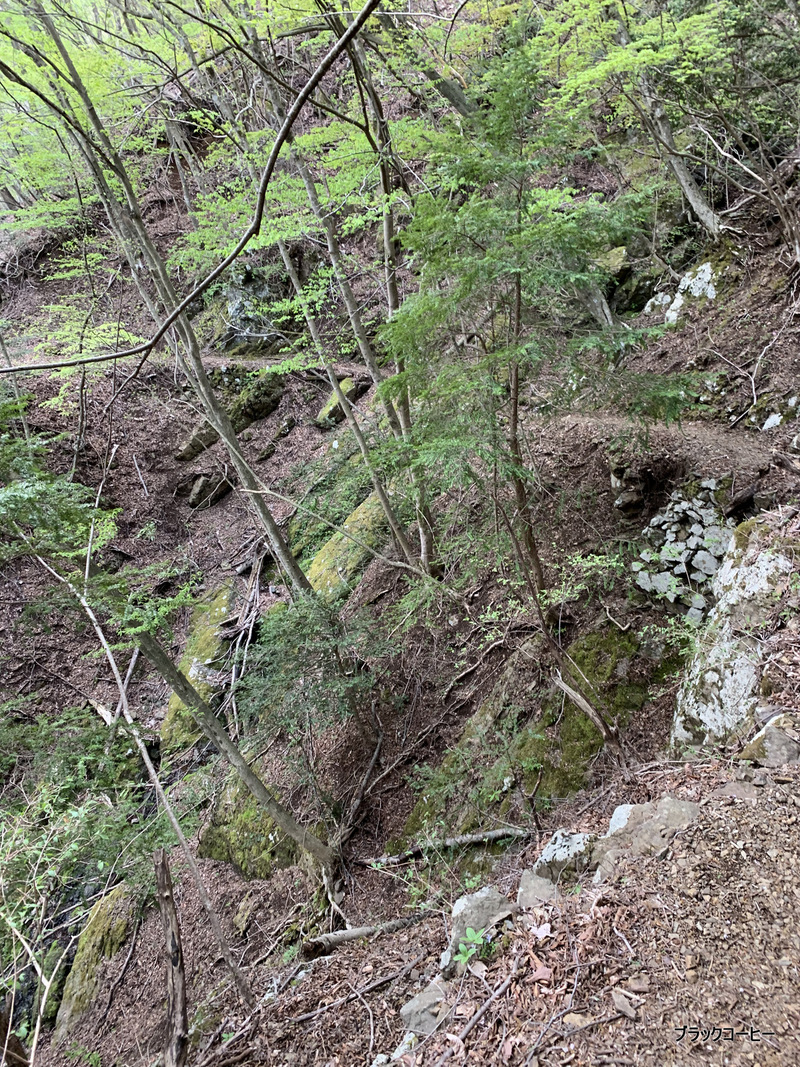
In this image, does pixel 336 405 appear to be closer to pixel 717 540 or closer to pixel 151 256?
pixel 151 256

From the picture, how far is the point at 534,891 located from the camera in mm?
2918

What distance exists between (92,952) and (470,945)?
272 inches

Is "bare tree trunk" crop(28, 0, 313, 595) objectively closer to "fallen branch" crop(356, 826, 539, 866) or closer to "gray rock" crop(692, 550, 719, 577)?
"fallen branch" crop(356, 826, 539, 866)

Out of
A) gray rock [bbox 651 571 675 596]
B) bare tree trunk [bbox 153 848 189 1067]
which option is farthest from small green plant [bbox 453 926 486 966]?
gray rock [bbox 651 571 675 596]

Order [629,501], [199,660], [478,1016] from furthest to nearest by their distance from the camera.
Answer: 1. [199,660]
2. [629,501]
3. [478,1016]

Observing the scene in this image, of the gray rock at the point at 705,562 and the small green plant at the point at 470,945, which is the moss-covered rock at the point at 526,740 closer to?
the gray rock at the point at 705,562

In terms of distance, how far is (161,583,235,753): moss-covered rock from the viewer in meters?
8.75

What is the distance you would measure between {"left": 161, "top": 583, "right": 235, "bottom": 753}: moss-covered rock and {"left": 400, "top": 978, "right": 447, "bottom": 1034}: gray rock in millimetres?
6163

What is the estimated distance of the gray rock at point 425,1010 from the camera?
8.43 ft

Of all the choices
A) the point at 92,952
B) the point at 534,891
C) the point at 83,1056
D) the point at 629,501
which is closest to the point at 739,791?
the point at 534,891

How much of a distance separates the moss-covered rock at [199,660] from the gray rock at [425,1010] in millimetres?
6163

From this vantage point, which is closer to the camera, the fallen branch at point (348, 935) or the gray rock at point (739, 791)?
the gray rock at point (739, 791)

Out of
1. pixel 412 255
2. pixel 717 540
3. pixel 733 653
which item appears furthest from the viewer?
pixel 717 540

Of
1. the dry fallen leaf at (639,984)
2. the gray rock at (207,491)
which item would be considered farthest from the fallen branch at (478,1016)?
the gray rock at (207,491)
